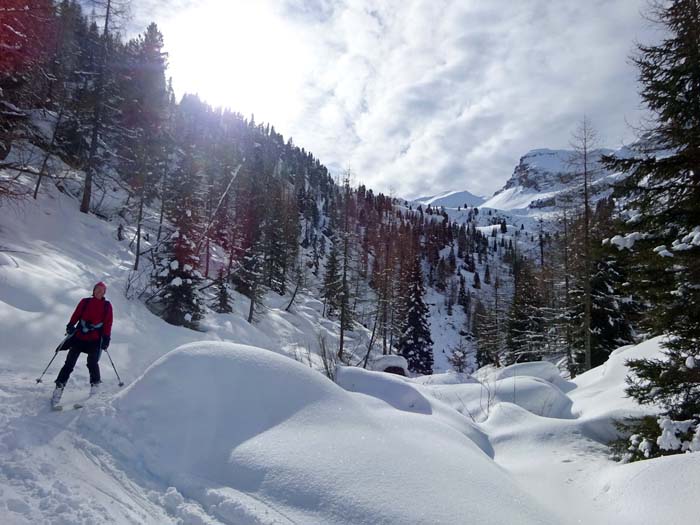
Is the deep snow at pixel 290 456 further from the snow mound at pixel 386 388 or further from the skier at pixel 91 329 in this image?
the skier at pixel 91 329

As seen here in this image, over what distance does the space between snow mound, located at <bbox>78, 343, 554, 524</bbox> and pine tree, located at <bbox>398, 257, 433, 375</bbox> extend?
24.6 m

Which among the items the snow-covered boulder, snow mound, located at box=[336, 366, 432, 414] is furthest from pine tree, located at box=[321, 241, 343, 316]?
snow mound, located at box=[336, 366, 432, 414]

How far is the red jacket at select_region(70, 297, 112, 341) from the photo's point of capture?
6.23 meters

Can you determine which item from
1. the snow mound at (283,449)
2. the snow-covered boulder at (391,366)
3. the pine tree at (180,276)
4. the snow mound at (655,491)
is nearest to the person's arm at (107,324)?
the snow mound at (283,449)

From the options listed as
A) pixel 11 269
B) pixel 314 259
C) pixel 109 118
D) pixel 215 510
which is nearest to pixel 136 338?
pixel 11 269

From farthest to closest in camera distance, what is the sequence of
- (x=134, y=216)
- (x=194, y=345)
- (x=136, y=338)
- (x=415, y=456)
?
1. (x=134, y=216)
2. (x=136, y=338)
3. (x=194, y=345)
4. (x=415, y=456)

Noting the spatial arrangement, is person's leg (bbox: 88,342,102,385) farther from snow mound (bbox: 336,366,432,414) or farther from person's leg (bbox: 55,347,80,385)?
snow mound (bbox: 336,366,432,414)

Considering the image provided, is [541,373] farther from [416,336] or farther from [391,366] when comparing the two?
[416,336]

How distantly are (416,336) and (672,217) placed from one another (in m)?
24.7

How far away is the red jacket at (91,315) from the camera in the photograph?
20.4 feet

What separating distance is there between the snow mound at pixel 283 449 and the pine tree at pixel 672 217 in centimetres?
310

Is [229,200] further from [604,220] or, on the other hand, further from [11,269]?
[604,220]

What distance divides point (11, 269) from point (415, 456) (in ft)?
41.2

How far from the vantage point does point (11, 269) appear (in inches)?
431
